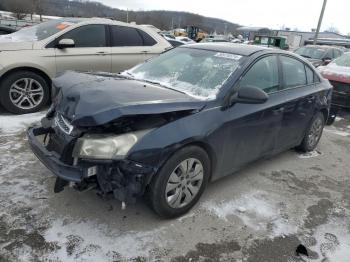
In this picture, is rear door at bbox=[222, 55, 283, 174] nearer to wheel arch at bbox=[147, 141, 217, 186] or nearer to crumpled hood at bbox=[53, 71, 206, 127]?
wheel arch at bbox=[147, 141, 217, 186]

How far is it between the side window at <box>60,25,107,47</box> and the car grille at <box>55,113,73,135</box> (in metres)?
3.57

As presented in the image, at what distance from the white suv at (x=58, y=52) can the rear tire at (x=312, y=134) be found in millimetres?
3628

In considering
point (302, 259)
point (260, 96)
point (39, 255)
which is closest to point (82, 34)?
point (260, 96)

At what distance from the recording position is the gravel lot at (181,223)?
111 inches

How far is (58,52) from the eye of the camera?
20.2 ft

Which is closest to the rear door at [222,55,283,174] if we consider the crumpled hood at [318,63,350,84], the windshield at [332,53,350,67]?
the crumpled hood at [318,63,350,84]

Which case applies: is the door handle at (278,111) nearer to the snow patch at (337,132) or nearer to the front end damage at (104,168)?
the front end damage at (104,168)

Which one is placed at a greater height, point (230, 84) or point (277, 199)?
point (230, 84)

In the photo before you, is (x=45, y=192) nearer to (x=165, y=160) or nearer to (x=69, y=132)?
(x=69, y=132)

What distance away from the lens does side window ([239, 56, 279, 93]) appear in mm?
3732

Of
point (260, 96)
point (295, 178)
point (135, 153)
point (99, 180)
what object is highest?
point (260, 96)

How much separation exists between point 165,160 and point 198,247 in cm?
80

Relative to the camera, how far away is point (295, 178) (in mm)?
4504

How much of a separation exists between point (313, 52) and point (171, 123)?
12092 mm
